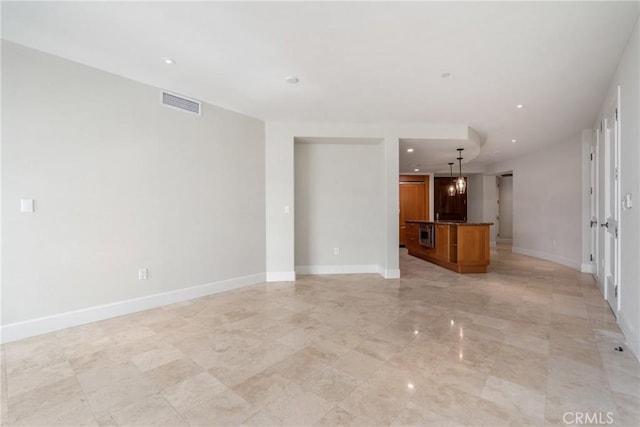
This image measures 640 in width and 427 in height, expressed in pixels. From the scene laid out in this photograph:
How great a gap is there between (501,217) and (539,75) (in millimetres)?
8311

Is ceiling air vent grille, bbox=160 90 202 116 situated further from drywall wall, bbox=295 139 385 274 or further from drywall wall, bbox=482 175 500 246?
drywall wall, bbox=482 175 500 246

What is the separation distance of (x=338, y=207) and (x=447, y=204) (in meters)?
6.42

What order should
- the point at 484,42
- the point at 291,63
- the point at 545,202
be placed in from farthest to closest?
the point at 545,202, the point at 291,63, the point at 484,42

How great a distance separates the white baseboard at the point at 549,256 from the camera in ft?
18.4

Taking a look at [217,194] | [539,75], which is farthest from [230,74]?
[539,75]

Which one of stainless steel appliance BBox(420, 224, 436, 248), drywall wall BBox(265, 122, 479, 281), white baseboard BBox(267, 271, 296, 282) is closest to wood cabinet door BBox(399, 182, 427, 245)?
stainless steel appliance BBox(420, 224, 436, 248)

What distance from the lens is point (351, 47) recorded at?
248cm

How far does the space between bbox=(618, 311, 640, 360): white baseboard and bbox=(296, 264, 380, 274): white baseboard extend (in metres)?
3.15

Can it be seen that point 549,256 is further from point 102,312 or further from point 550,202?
point 102,312

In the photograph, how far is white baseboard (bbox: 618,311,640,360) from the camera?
6.96 feet

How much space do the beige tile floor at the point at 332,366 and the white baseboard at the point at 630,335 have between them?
76 mm

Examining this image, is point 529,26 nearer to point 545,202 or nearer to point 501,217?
point 545,202

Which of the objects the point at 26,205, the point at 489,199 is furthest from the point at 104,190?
the point at 489,199

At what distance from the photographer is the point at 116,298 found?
9.96 ft
